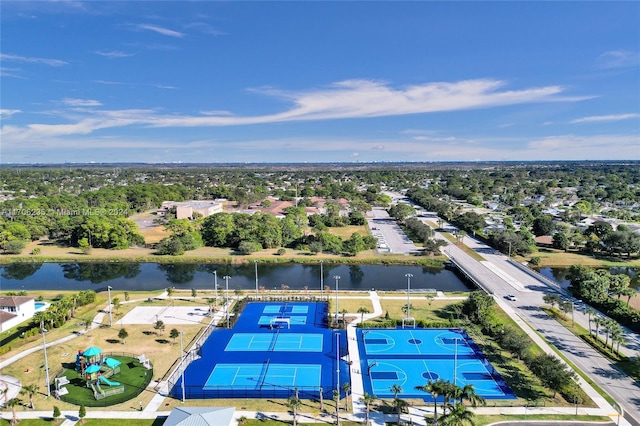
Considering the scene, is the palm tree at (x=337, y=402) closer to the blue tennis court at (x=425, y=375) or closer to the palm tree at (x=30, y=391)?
the blue tennis court at (x=425, y=375)

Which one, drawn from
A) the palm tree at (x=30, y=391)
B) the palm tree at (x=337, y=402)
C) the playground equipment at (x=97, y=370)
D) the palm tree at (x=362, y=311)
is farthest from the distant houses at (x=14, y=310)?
the palm tree at (x=362, y=311)

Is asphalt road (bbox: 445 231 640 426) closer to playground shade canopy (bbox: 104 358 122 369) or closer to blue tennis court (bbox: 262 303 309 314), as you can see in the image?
blue tennis court (bbox: 262 303 309 314)

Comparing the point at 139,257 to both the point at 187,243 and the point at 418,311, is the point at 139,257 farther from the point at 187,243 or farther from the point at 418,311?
the point at 418,311

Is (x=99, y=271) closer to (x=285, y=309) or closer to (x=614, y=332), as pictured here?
(x=285, y=309)

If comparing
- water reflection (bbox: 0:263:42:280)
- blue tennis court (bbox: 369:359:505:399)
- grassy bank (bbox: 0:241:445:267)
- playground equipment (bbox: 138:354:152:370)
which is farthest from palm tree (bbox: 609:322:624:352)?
water reflection (bbox: 0:263:42:280)

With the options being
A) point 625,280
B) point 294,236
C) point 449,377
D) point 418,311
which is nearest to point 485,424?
point 449,377

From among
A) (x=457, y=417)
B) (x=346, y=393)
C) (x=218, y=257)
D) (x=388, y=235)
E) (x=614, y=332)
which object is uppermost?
(x=388, y=235)

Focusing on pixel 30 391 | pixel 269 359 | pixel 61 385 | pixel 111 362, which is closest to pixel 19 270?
pixel 61 385
